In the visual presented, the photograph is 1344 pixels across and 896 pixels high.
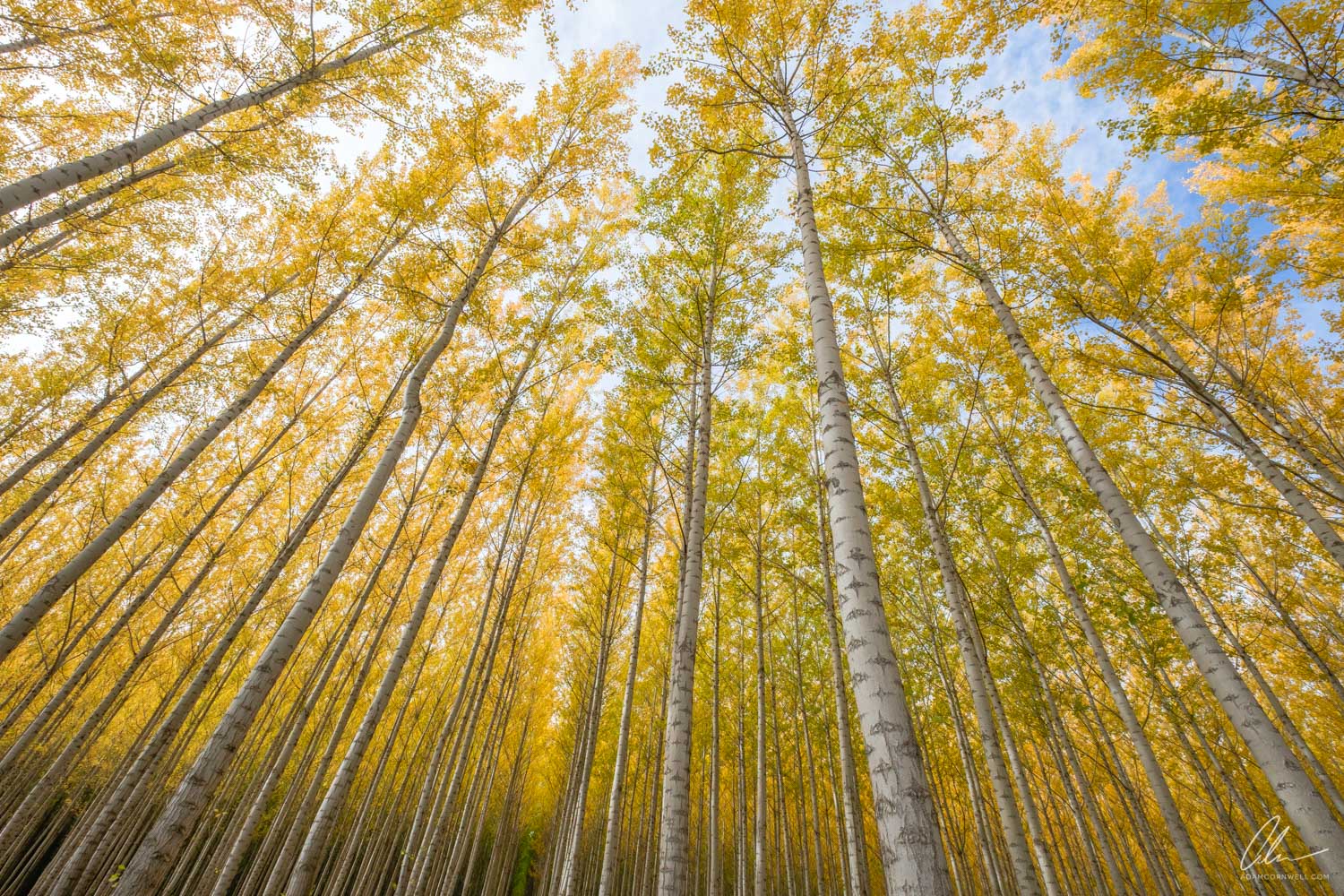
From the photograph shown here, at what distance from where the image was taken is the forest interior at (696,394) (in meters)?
5.20

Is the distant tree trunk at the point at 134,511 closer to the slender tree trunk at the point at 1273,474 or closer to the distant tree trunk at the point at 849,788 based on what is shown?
the distant tree trunk at the point at 849,788

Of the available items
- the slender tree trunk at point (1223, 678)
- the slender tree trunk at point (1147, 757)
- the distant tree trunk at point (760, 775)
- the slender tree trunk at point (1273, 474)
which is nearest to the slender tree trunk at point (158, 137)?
the distant tree trunk at point (760, 775)

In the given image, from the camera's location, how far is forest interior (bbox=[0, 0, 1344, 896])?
5203 mm

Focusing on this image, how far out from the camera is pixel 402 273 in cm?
721

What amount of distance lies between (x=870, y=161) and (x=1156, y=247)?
533 cm

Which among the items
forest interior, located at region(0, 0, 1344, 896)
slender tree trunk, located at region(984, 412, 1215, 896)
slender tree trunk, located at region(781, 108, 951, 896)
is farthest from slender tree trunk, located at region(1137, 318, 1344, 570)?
slender tree trunk, located at region(781, 108, 951, 896)

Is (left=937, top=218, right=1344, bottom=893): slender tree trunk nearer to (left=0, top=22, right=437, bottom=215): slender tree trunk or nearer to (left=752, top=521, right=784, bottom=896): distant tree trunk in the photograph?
(left=752, top=521, right=784, bottom=896): distant tree trunk

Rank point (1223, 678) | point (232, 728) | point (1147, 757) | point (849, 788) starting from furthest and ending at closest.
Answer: point (849, 788), point (1147, 757), point (1223, 678), point (232, 728)

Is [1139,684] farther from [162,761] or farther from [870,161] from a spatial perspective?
[162,761]

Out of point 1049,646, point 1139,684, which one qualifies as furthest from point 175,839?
point 1139,684

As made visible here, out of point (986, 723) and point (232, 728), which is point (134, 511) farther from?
point (986, 723)

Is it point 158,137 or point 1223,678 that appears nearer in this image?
point 1223,678

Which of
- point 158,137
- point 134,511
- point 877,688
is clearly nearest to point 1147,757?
point 877,688

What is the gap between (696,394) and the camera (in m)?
7.45
